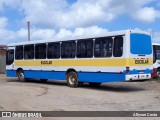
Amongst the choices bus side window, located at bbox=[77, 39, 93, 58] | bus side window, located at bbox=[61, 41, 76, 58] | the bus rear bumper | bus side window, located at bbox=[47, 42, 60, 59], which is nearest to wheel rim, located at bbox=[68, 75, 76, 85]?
bus side window, located at bbox=[61, 41, 76, 58]

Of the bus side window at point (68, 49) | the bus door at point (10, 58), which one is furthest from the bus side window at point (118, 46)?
the bus door at point (10, 58)

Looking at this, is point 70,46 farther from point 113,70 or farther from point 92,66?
point 113,70

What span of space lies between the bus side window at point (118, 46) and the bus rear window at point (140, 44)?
0.49m

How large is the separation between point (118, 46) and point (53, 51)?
17.9 feet

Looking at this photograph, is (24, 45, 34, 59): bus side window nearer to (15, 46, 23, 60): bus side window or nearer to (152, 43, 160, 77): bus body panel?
(15, 46, 23, 60): bus side window

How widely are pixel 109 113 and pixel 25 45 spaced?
547 inches

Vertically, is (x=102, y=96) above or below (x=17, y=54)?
below

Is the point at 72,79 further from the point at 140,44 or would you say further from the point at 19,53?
the point at 19,53

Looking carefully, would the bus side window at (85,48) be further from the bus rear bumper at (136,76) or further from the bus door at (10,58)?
the bus door at (10,58)

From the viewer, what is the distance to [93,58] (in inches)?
727

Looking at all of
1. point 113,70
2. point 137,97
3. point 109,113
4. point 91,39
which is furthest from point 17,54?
point 109,113

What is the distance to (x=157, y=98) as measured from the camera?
47.9 ft

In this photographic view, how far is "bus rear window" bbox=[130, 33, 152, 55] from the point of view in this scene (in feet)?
55.8

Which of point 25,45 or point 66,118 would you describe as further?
point 25,45
